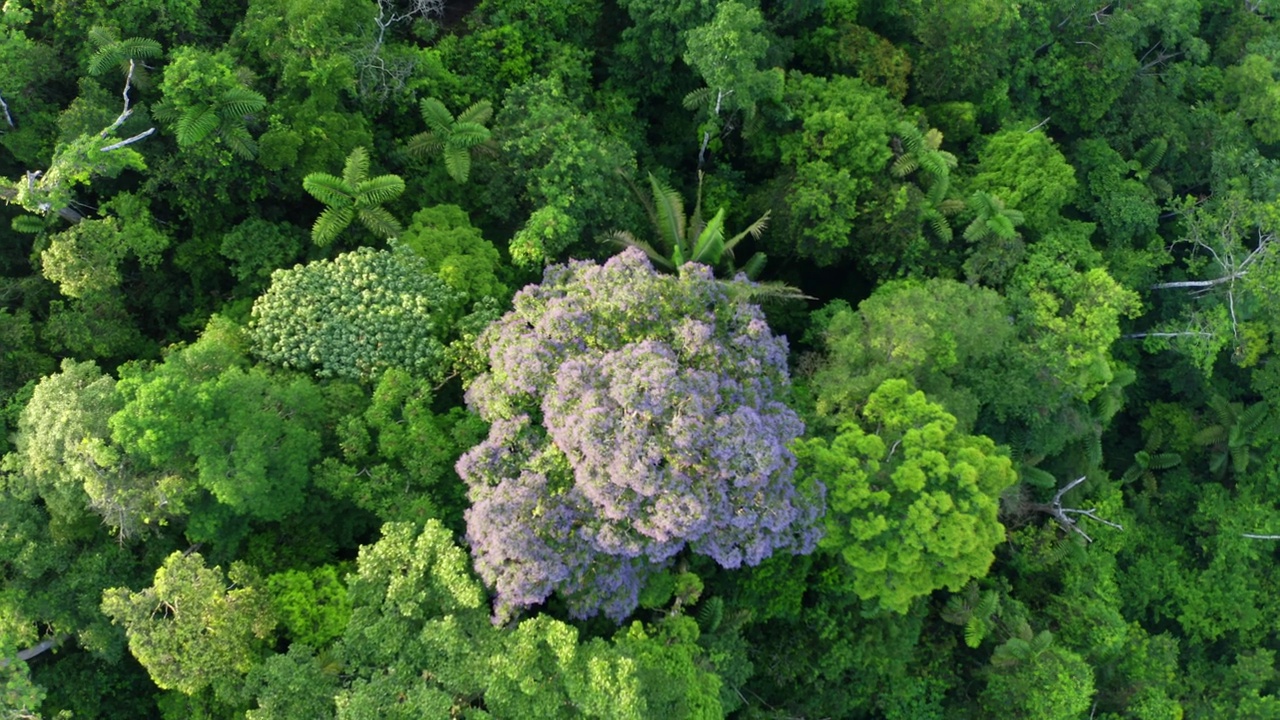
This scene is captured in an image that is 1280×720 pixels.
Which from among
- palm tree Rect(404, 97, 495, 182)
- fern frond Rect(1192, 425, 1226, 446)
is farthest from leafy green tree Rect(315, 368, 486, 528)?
fern frond Rect(1192, 425, 1226, 446)

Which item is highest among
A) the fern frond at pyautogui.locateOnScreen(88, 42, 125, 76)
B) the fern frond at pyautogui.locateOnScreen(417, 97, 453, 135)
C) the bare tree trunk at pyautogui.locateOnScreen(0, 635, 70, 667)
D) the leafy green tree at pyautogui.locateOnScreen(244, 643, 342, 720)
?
the fern frond at pyautogui.locateOnScreen(88, 42, 125, 76)

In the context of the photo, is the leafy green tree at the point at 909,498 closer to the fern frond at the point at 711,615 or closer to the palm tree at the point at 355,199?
the fern frond at the point at 711,615

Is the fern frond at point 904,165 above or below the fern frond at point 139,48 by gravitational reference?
below

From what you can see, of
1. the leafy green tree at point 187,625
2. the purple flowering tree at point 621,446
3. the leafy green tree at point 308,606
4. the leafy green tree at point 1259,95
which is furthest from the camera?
the leafy green tree at point 1259,95

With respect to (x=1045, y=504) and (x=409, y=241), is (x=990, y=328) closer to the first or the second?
(x=1045, y=504)

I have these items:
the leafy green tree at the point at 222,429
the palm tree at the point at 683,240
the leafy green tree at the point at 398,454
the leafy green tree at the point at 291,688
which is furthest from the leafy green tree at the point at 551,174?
the leafy green tree at the point at 291,688

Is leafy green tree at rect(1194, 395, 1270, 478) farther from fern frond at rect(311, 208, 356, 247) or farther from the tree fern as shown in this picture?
the tree fern
